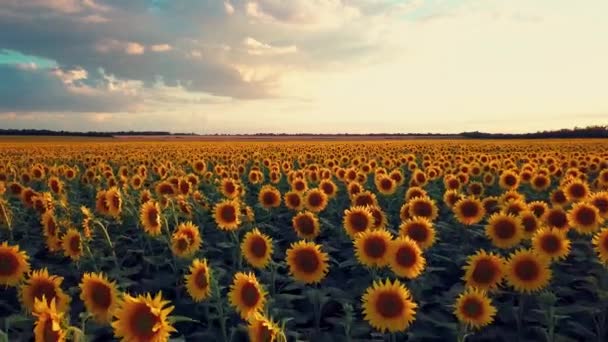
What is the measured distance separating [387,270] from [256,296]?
3.05 metres

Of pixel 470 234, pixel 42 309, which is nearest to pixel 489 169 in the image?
pixel 470 234

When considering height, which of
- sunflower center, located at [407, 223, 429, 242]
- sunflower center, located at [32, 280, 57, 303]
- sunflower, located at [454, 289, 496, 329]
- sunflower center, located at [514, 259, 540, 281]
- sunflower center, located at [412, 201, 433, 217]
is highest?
sunflower center, located at [412, 201, 433, 217]

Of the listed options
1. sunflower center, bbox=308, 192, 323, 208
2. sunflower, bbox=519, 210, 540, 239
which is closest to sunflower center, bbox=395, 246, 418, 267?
sunflower, bbox=519, 210, 540, 239

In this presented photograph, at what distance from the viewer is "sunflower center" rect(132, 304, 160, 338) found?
12.1 feet

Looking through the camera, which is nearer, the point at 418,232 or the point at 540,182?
the point at 418,232

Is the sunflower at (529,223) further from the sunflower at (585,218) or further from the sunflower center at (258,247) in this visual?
the sunflower center at (258,247)

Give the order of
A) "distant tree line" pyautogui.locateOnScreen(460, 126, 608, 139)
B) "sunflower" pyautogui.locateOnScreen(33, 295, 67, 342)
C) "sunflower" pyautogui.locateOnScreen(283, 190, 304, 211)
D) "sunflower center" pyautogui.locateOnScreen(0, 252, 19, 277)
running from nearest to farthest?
"sunflower" pyautogui.locateOnScreen(33, 295, 67, 342) → "sunflower center" pyautogui.locateOnScreen(0, 252, 19, 277) → "sunflower" pyautogui.locateOnScreen(283, 190, 304, 211) → "distant tree line" pyautogui.locateOnScreen(460, 126, 608, 139)

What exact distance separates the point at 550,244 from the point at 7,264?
602cm

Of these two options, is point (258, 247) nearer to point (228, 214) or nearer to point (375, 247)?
point (375, 247)

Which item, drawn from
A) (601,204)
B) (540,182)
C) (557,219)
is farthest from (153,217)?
(540,182)

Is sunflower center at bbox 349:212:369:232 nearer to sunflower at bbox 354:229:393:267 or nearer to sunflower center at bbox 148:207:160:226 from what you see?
sunflower at bbox 354:229:393:267

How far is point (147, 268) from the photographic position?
26.6 ft

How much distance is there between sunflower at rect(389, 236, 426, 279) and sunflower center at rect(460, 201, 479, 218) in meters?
2.85

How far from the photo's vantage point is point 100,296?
15.3 ft
